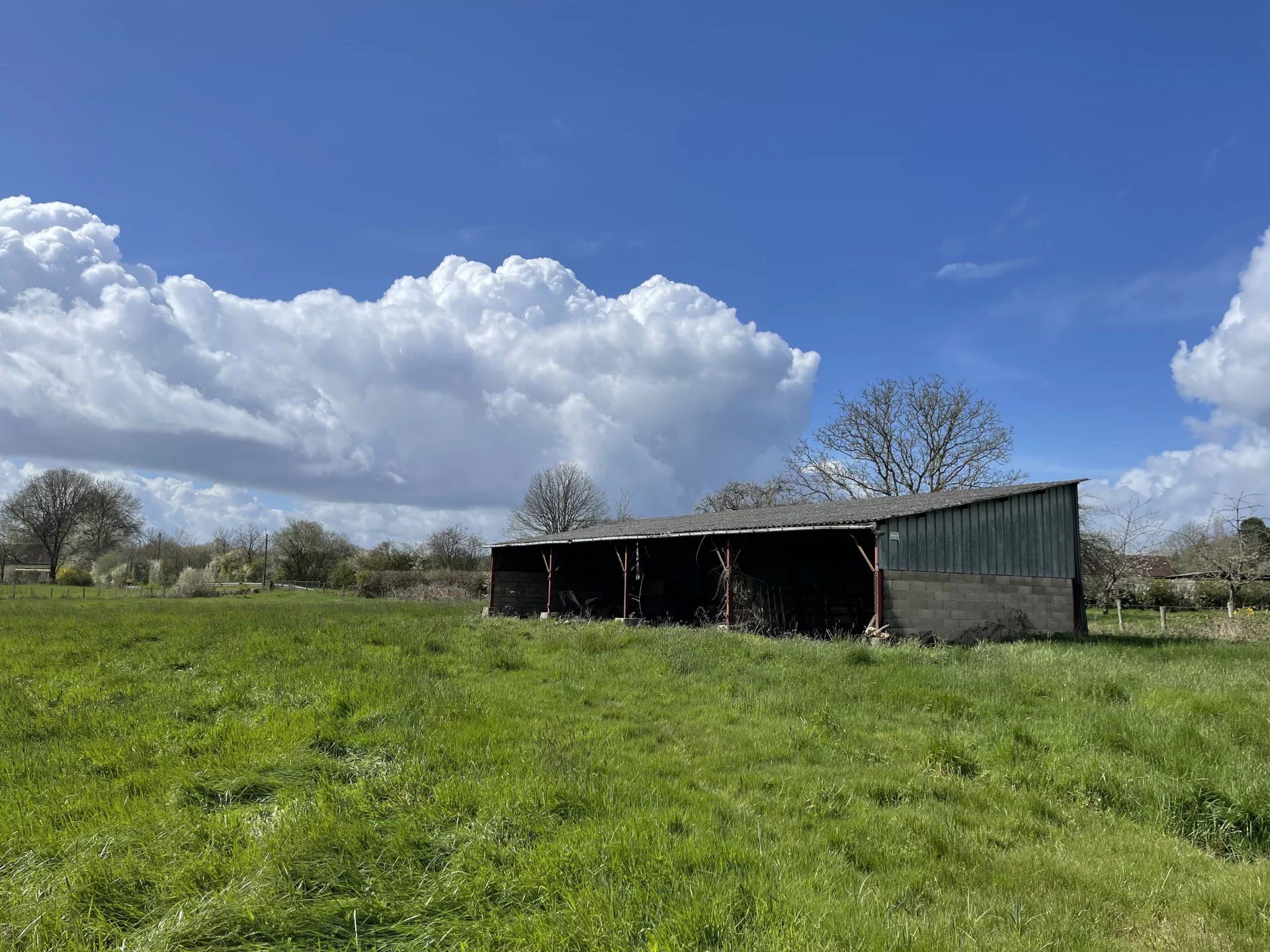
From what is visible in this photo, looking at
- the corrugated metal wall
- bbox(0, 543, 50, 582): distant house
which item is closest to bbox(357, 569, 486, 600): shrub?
the corrugated metal wall

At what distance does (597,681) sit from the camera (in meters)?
10.7

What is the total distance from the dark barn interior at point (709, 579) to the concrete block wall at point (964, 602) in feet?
3.70

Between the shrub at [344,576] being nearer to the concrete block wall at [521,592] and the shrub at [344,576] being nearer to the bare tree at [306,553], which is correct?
the bare tree at [306,553]

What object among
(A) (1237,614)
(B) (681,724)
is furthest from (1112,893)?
(A) (1237,614)

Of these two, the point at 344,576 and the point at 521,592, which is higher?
the point at 521,592

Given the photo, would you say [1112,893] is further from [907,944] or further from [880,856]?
[907,944]

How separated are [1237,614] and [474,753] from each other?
92.3 ft

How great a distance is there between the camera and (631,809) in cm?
504

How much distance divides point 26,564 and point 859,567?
333 ft

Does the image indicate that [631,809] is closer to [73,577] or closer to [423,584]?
[423,584]

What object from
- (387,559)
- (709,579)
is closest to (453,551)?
(387,559)

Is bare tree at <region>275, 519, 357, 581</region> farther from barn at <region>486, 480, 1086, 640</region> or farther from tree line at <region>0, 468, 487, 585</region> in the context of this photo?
barn at <region>486, 480, 1086, 640</region>

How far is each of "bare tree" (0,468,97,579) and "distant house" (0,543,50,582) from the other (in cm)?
248

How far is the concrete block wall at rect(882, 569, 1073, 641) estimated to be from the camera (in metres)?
16.6
